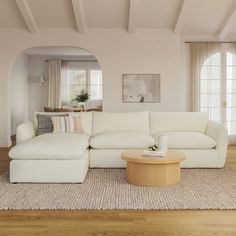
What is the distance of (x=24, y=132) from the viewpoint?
5090 mm

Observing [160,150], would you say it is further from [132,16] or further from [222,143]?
[132,16]

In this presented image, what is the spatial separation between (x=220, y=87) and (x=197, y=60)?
0.83 metres

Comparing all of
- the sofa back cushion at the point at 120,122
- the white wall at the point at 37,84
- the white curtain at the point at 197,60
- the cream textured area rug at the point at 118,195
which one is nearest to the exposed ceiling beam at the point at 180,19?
the white curtain at the point at 197,60

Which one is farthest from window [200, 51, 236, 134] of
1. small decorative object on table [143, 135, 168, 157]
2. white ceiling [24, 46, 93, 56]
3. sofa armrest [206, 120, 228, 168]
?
small decorative object on table [143, 135, 168, 157]

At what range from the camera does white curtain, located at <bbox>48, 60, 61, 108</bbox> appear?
11.1 metres

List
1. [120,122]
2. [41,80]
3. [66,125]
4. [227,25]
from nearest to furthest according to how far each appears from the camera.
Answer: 1. [66,125]
2. [120,122]
3. [227,25]
4. [41,80]

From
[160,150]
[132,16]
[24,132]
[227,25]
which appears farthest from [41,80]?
[160,150]

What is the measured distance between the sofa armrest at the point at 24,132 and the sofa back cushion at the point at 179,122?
193cm

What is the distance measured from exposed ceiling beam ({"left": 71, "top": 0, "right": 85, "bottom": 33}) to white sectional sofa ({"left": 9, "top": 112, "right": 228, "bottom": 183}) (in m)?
2.05

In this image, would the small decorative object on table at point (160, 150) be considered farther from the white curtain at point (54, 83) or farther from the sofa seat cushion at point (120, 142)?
the white curtain at point (54, 83)

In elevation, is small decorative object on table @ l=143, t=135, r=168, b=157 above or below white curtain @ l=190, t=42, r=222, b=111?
below

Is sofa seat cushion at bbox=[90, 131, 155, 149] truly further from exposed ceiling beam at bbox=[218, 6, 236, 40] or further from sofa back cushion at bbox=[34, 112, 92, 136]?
exposed ceiling beam at bbox=[218, 6, 236, 40]

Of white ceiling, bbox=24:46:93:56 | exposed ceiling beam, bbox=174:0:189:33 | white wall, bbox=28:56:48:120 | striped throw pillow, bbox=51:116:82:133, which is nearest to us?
striped throw pillow, bbox=51:116:82:133

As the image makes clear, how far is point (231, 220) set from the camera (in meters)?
3.02
